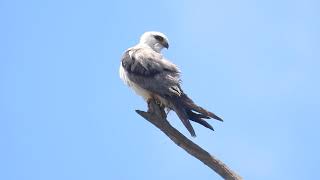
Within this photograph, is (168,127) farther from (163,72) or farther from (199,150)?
(163,72)

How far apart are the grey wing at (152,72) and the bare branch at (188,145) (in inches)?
31.3

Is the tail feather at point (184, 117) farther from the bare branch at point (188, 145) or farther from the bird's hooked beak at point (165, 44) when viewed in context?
the bird's hooked beak at point (165, 44)

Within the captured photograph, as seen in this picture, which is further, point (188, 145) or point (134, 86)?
point (134, 86)

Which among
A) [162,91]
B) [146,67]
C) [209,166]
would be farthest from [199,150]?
[146,67]

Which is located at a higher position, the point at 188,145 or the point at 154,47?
the point at 154,47

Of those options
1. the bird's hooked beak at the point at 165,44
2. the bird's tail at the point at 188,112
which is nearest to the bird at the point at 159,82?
the bird's tail at the point at 188,112

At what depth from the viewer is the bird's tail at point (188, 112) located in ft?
25.1

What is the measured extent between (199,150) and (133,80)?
A: 248 centimetres

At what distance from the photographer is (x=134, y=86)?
916 cm

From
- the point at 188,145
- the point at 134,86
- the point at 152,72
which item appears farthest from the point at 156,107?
the point at 188,145

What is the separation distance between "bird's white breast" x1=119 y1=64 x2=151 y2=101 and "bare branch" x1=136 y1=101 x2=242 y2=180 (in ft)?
4.11

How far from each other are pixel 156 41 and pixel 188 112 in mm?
2582

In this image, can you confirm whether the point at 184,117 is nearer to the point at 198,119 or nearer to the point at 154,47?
the point at 198,119

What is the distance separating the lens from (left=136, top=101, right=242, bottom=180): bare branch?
21.7 feet
